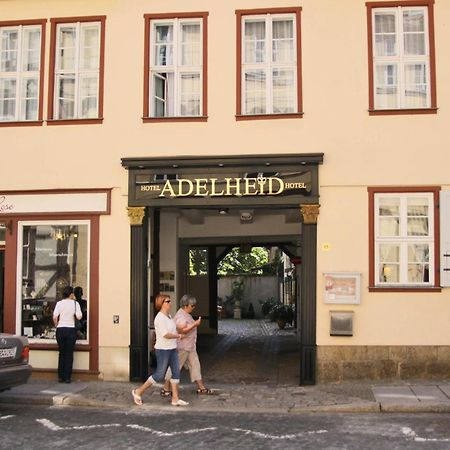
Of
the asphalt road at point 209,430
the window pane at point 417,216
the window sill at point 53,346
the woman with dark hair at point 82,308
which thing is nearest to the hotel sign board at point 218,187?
the window pane at point 417,216

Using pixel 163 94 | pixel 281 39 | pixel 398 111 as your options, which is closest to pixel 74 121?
pixel 163 94

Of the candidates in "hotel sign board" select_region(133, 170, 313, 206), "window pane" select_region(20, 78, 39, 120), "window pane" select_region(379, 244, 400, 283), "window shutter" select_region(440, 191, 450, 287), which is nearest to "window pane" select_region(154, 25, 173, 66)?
"hotel sign board" select_region(133, 170, 313, 206)

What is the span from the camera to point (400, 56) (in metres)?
12.2

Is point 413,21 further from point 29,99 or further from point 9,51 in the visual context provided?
point 9,51

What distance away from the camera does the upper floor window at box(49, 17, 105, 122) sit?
12.8 metres

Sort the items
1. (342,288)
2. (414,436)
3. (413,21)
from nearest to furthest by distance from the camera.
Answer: (414,436) < (342,288) < (413,21)

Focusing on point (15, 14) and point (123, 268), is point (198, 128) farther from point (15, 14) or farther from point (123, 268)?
point (15, 14)

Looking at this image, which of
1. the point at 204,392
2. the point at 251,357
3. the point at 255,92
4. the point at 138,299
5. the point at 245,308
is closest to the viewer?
the point at 204,392

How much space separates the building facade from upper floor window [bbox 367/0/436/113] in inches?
1.0

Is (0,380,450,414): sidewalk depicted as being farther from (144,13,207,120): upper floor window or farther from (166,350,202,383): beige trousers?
(144,13,207,120): upper floor window

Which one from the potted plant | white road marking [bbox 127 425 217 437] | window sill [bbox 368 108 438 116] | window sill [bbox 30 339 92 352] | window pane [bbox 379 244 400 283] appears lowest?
white road marking [bbox 127 425 217 437]

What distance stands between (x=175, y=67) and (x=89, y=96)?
171cm

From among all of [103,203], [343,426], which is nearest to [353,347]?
[343,426]

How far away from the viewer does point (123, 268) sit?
12.3 meters
